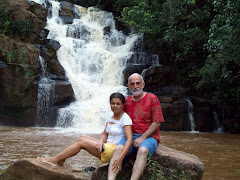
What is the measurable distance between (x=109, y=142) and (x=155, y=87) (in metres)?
12.4

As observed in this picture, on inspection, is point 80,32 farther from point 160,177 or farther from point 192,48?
point 160,177

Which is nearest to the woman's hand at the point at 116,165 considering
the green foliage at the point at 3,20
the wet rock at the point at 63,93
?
the wet rock at the point at 63,93

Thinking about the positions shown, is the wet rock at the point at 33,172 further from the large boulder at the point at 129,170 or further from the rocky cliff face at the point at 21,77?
the rocky cliff face at the point at 21,77

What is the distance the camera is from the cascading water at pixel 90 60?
42.2ft

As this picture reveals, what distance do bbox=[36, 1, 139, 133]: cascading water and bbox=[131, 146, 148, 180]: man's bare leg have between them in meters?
7.96

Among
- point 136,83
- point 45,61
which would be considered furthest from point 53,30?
point 136,83

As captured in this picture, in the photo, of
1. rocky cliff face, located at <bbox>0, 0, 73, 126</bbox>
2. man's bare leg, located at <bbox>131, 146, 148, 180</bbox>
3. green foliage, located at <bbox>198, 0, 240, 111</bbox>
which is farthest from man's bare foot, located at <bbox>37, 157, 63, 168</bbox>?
rocky cliff face, located at <bbox>0, 0, 73, 126</bbox>

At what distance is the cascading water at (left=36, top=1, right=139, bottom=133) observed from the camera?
12.9 meters

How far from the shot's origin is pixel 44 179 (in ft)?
11.5

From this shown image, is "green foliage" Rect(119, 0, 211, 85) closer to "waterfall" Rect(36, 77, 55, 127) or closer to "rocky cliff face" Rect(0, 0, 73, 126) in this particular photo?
"rocky cliff face" Rect(0, 0, 73, 126)

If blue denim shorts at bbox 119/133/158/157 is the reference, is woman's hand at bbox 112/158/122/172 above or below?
below

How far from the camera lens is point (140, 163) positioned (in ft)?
11.4

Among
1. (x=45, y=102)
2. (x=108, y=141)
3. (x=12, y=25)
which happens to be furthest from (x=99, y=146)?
(x=12, y=25)

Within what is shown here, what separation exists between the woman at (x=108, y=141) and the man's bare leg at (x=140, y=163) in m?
0.18
